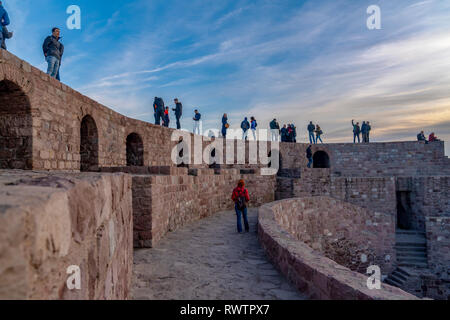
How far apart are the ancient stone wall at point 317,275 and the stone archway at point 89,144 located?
682 cm

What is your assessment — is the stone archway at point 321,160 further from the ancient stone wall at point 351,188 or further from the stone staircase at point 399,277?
the stone staircase at point 399,277

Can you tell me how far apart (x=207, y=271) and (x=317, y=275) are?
1.72 meters

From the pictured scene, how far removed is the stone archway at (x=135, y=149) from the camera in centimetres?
1330

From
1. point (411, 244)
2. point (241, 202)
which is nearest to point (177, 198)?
point (241, 202)

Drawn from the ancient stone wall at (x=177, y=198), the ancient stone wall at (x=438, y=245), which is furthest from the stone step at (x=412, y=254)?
the ancient stone wall at (x=177, y=198)

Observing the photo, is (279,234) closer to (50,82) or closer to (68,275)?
(68,275)

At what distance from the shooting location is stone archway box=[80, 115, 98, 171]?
9500mm

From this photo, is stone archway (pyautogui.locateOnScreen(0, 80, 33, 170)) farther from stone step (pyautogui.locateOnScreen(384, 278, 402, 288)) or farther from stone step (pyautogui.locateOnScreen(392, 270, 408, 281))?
stone step (pyautogui.locateOnScreen(392, 270, 408, 281))

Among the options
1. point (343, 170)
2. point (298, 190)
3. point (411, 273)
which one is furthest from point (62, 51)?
point (343, 170)

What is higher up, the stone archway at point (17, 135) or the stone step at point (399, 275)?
the stone archway at point (17, 135)

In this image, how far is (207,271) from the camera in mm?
4309

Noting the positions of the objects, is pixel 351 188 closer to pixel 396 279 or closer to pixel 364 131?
pixel 396 279

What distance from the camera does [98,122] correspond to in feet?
31.7

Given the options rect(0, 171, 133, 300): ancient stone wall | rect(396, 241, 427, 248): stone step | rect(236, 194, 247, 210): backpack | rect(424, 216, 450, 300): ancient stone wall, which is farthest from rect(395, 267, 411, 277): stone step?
rect(0, 171, 133, 300): ancient stone wall
